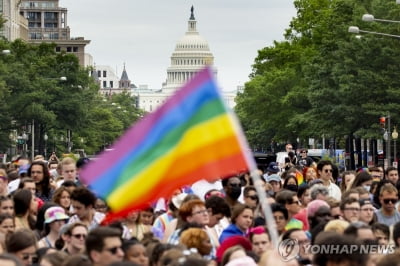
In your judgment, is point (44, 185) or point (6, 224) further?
point (44, 185)

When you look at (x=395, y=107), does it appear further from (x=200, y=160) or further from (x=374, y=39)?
(x=200, y=160)

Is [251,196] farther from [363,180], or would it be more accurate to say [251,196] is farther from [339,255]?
[339,255]

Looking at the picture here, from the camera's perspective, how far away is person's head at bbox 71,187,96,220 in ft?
60.4

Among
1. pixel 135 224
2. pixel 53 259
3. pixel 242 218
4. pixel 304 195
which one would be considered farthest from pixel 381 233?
pixel 304 195

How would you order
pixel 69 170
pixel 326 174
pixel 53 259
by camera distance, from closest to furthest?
pixel 53 259 → pixel 69 170 → pixel 326 174

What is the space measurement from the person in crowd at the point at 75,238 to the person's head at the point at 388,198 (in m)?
4.99

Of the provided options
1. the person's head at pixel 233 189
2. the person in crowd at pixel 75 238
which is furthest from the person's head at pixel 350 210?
the person in crowd at pixel 75 238

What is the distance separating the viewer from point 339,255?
12164mm

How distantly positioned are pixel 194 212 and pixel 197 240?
1867mm

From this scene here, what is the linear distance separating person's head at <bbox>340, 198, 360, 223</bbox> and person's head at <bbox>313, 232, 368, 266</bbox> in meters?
5.30

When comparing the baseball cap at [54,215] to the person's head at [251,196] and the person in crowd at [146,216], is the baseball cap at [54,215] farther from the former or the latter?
the person's head at [251,196]

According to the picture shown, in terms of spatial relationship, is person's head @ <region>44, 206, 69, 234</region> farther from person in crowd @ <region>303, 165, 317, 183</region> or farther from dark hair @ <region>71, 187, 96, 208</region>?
person in crowd @ <region>303, 165, 317, 183</region>

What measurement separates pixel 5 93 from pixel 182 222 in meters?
77.0

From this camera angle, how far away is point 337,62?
8244cm
